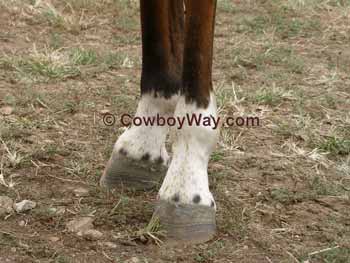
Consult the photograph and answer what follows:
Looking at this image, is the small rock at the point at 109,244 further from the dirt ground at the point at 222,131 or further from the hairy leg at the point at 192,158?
the hairy leg at the point at 192,158

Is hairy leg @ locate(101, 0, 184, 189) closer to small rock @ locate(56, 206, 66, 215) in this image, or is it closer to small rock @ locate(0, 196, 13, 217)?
small rock @ locate(56, 206, 66, 215)

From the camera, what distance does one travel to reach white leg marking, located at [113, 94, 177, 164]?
2.66m

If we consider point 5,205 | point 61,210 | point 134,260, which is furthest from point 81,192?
point 134,260

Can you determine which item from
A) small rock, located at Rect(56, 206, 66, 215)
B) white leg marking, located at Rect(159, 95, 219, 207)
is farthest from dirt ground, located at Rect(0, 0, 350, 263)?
white leg marking, located at Rect(159, 95, 219, 207)

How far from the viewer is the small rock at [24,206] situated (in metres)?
2.49

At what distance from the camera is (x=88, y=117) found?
346cm

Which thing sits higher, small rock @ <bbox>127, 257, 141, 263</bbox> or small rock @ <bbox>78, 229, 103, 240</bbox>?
small rock @ <bbox>78, 229, 103, 240</bbox>

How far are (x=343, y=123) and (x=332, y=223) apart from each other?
3.56 feet

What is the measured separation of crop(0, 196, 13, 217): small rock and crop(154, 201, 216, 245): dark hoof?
1.73 feet

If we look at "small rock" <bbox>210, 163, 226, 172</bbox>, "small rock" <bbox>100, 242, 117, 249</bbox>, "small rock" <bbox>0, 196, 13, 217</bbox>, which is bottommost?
"small rock" <bbox>100, 242, 117, 249</bbox>

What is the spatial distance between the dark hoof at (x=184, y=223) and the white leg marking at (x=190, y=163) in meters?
0.02

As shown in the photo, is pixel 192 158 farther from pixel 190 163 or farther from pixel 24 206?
pixel 24 206

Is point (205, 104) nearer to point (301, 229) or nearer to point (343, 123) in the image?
point (301, 229)

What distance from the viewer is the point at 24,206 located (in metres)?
2.50
